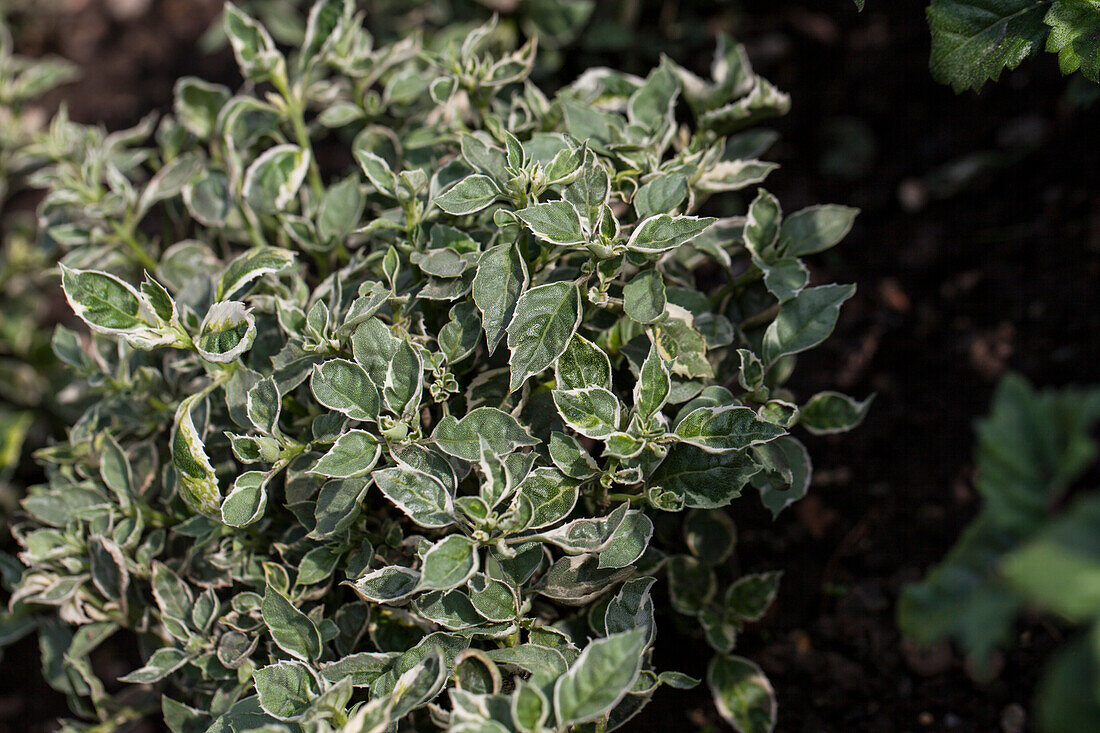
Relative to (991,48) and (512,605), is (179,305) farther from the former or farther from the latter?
(991,48)

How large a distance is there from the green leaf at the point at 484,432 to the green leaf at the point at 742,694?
69 cm

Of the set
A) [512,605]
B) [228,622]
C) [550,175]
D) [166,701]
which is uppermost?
[550,175]

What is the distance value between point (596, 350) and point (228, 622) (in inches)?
30.8

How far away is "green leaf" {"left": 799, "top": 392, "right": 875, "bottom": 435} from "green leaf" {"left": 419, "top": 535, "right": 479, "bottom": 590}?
72cm

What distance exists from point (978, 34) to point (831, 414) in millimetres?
762

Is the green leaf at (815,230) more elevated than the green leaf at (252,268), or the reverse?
the green leaf at (252,268)

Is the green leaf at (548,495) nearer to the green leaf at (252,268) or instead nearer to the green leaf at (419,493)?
the green leaf at (419,493)

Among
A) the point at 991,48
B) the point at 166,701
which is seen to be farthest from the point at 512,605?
the point at 991,48

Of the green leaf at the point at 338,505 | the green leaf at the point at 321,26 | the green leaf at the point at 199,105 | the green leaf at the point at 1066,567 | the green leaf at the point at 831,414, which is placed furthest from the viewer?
the green leaf at the point at 199,105

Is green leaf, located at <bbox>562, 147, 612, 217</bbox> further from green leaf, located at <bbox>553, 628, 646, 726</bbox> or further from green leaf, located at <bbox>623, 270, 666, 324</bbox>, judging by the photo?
green leaf, located at <bbox>553, 628, 646, 726</bbox>

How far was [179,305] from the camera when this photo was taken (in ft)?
5.26

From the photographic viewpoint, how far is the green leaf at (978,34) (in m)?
1.58

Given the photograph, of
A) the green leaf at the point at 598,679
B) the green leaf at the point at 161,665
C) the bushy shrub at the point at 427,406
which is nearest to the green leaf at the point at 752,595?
the bushy shrub at the point at 427,406

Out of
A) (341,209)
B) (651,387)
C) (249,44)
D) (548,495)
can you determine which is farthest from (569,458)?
(249,44)
